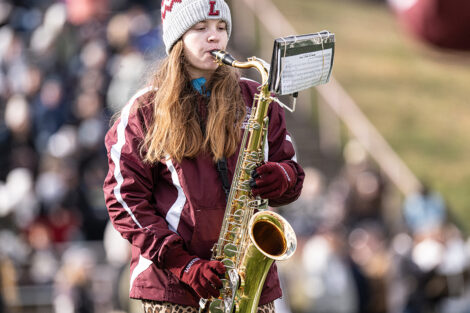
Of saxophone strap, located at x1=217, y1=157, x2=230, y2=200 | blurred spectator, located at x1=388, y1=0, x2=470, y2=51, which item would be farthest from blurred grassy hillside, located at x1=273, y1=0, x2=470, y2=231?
blurred spectator, located at x1=388, y1=0, x2=470, y2=51

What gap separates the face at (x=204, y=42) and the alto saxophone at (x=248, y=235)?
0.05 m

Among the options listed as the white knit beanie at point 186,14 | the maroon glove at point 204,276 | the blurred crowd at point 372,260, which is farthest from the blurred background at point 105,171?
the maroon glove at point 204,276

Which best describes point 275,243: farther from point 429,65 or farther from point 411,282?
point 429,65

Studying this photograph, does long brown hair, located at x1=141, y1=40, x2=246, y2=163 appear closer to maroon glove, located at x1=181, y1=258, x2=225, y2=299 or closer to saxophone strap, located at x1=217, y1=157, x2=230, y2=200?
saxophone strap, located at x1=217, y1=157, x2=230, y2=200

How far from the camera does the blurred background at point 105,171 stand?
33.7ft

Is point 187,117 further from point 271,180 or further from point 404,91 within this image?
point 404,91

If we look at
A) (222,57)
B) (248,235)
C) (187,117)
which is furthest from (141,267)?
(222,57)

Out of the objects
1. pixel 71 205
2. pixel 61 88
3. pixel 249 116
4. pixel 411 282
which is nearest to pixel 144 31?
pixel 61 88

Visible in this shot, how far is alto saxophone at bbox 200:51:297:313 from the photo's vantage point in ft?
12.7

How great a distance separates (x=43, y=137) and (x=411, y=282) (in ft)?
17.0

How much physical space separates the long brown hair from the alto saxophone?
9 centimetres

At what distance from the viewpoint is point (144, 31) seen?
12.9 m

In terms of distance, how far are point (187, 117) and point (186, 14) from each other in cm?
44

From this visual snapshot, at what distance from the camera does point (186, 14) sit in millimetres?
3998
